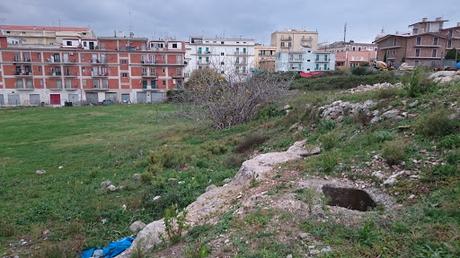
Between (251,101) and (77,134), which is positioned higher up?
(251,101)

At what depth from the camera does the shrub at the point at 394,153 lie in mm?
5852

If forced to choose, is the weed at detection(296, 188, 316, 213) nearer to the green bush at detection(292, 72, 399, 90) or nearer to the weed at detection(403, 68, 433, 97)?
the weed at detection(403, 68, 433, 97)

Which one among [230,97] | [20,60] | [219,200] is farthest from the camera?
[20,60]

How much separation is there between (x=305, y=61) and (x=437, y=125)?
67.1 metres

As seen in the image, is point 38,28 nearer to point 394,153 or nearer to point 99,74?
point 99,74

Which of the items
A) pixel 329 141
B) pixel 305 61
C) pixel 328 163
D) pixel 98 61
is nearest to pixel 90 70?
pixel 98 61

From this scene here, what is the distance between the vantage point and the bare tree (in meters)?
19.0

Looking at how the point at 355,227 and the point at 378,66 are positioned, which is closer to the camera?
the point at 355,227

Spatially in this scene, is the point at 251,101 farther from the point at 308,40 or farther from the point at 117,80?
the point at 308,40

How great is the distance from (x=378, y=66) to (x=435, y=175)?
142ft

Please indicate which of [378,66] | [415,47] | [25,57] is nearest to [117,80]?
[25,57]

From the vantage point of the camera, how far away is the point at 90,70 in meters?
56.6

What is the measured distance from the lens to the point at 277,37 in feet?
294

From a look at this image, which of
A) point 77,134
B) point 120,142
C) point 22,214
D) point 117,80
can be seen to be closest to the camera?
point 22,214
